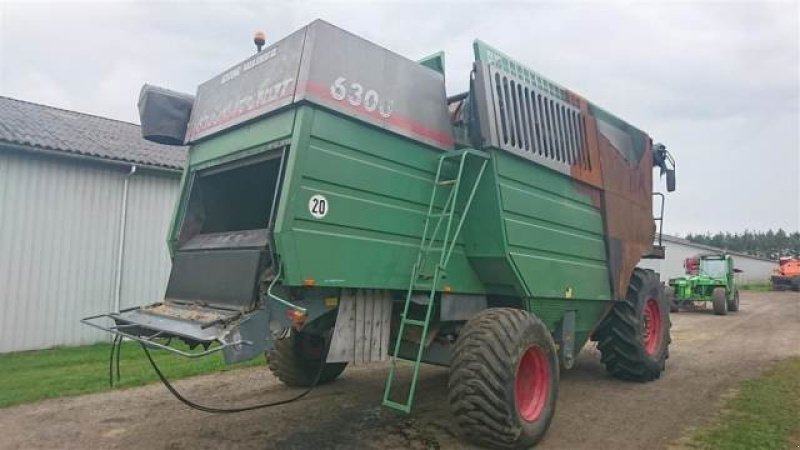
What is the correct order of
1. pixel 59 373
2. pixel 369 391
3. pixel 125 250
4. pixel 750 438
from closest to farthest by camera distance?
pixel 750 438, pixel 369 391, pixel 59 373, pixel 125 250

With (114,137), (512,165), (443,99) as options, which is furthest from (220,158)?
(114,137)

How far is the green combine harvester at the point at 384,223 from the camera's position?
435cm

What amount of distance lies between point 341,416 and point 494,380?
193cm

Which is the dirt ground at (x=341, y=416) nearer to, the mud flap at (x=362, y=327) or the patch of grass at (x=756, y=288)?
the mud flap at (x=362, y=327)

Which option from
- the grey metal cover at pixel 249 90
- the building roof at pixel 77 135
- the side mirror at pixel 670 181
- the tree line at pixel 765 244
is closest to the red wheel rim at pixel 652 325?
the side mirror at pixel 670 181

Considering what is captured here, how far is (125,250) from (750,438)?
11.1 m

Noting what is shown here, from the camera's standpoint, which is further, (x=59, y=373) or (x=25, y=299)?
(x=25, y=299)

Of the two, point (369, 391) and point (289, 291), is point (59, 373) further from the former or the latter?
point (289, 291)

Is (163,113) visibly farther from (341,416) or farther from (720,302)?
(720,302)

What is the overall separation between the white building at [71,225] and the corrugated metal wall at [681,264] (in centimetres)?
2062

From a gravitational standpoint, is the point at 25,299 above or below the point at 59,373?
above

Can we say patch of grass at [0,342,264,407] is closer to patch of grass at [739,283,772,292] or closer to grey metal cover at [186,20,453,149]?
grey metal cover at [186,20,453,149]

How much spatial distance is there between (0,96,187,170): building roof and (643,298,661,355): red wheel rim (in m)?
7.89

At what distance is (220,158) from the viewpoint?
522cm
